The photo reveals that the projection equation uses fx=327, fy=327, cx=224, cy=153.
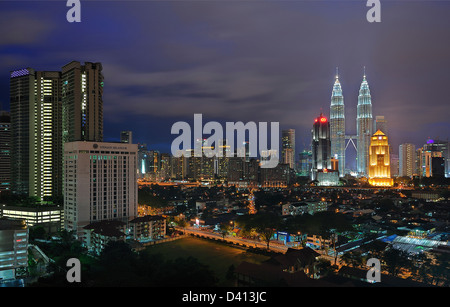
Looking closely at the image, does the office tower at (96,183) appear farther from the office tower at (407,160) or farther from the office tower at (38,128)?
the office tower at (407,160)

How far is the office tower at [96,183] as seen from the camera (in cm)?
1152

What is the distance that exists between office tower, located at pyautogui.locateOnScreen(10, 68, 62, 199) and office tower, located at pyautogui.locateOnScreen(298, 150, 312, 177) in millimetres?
48968

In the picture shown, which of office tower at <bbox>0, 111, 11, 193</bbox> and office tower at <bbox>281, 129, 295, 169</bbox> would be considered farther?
office tower at <bbox>281, 129, 295, 169</bbox>

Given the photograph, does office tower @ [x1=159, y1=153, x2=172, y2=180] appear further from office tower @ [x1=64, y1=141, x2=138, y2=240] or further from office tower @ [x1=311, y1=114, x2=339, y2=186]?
office tower @ [x1=64, y1=141, x2=138, y2=240]

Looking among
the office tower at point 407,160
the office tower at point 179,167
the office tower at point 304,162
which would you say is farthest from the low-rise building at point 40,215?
the office tower at point 304,162

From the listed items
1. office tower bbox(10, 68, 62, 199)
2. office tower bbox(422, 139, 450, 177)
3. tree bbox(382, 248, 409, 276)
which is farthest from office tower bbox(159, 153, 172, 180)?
tree bbox(382, 248, 409, 276)

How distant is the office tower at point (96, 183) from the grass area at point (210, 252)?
2437 mm

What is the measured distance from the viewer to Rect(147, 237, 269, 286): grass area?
931 cm

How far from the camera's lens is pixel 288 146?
56.8m

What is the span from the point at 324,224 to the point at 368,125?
150 ft

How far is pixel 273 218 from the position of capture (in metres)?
12.1

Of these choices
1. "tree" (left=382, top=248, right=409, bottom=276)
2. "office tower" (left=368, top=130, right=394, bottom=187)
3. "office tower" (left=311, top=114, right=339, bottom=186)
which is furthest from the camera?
"office tower" (left=311, top=114, right=339, bottom=186)

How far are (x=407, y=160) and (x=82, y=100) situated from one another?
159 ft

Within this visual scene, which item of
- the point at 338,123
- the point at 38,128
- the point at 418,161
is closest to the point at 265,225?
the point at 38,128
